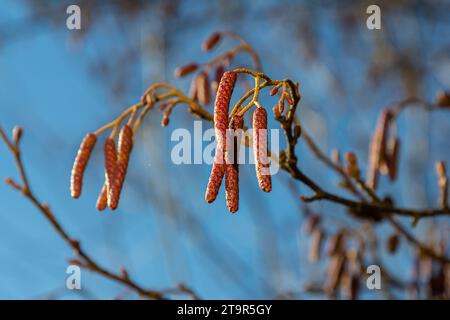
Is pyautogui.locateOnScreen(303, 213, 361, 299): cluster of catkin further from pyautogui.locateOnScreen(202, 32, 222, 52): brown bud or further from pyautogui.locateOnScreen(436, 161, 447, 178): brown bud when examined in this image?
pyautogui.locateOnScreen(202, 32, 222, 52): brown bud

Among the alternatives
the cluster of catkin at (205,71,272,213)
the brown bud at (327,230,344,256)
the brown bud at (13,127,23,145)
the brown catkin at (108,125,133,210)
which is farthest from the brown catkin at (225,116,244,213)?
the brown bud at (327,230,344,256)

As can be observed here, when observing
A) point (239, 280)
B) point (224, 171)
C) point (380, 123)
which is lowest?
point (239, 280)

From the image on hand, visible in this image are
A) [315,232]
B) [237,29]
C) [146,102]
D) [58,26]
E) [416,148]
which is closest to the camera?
[146,102]

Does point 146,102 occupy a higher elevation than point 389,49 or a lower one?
lower

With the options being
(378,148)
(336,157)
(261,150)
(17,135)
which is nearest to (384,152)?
(378,148)

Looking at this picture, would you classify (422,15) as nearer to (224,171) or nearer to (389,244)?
(389,244)
